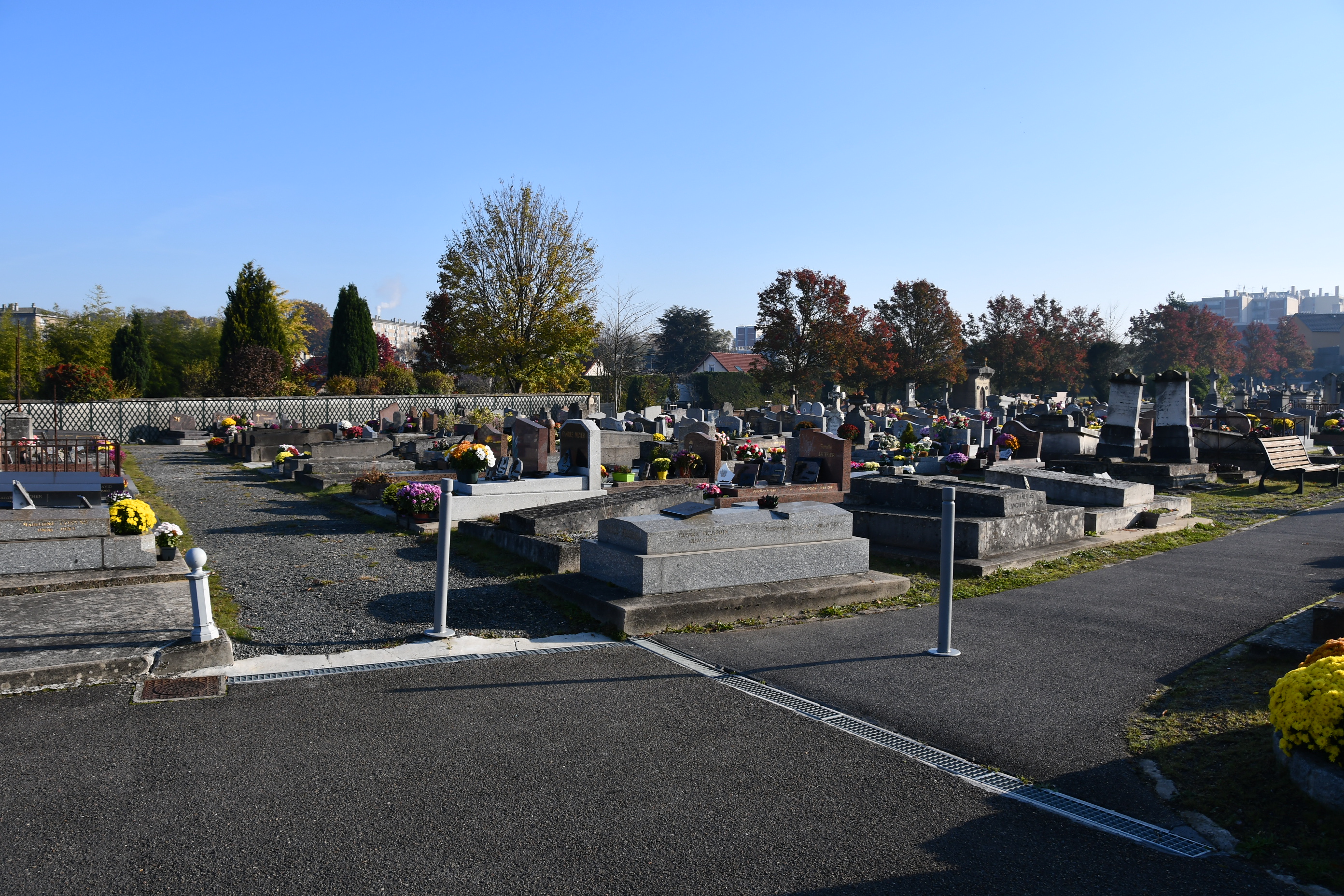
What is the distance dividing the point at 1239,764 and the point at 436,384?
127ft

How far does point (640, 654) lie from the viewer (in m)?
6.21

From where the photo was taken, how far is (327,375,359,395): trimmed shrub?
36.6 metres

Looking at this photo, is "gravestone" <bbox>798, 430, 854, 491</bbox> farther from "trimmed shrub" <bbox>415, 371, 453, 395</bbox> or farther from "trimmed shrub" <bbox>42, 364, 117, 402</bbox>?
"trimmed shrub" <bbox>415, 371, 453, 395</bbox>

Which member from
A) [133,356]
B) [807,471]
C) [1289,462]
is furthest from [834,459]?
[133,356]

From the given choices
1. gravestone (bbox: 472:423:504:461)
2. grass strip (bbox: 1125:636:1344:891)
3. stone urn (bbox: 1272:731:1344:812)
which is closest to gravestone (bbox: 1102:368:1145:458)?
gravestone (bbox: 472:423:504:461)

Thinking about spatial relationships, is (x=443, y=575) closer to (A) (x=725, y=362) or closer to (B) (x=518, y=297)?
(B) (x=518, y=297)

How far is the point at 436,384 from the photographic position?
132ft

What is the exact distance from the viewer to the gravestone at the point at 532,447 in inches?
512

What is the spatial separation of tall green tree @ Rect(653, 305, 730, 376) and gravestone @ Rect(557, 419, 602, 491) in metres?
69.0

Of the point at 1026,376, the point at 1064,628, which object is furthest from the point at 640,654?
the point at 1026,376

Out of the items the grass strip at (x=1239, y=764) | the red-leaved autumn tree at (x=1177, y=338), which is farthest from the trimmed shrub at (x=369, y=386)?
the red-leaved autumn tree at (x=1177, y=338)

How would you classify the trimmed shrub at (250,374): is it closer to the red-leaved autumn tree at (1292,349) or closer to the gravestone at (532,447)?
the gravestone at (532,447)

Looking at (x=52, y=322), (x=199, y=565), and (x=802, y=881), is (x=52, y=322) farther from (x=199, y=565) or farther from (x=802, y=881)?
(x=802, y=881)

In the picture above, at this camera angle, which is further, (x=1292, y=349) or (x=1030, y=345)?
(x=1292, y=349)
